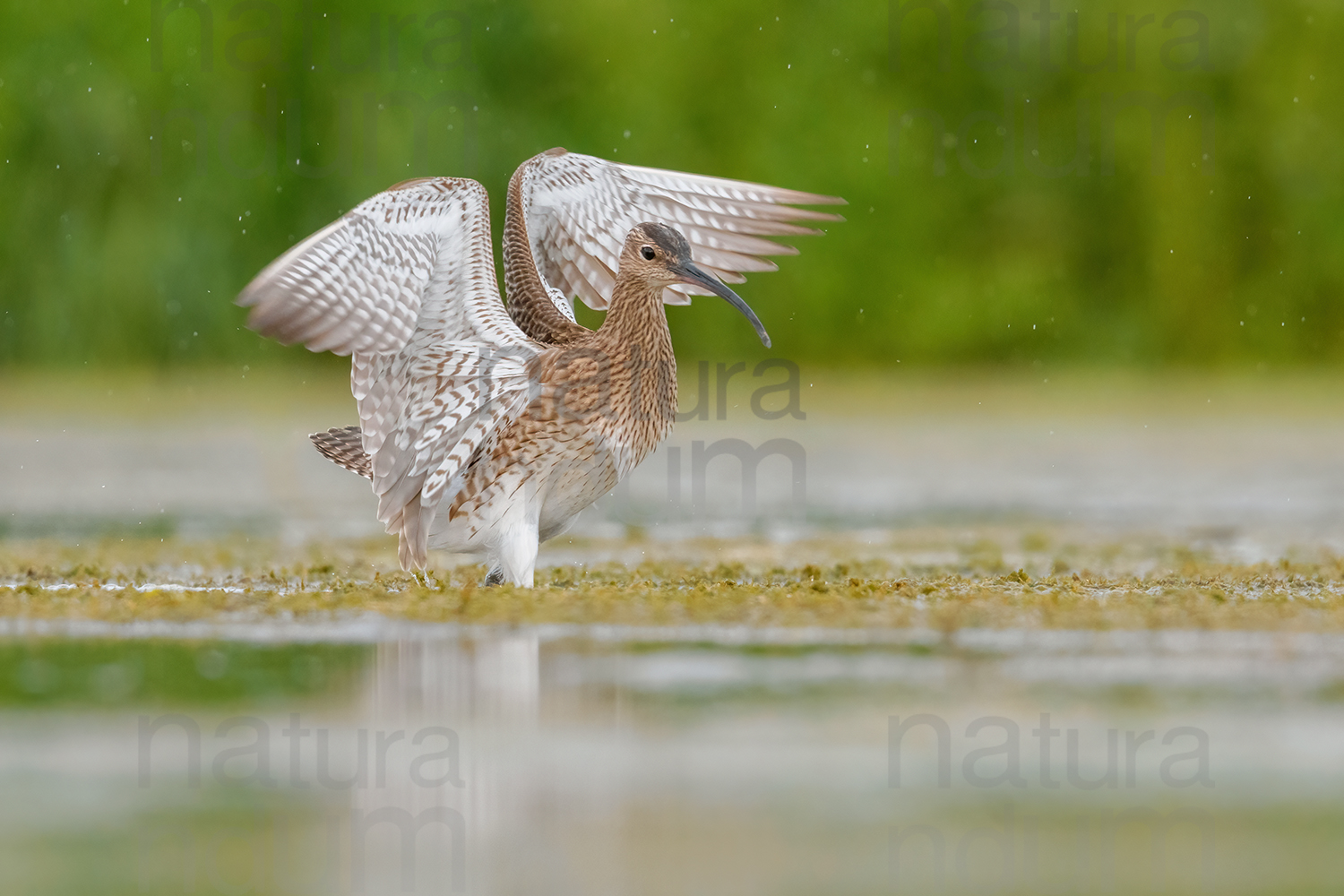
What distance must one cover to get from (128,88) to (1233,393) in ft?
37.8

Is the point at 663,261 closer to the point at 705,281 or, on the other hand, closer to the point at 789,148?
the point at 705,281

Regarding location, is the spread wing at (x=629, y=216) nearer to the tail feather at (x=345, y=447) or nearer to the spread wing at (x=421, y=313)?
the tail feather at (x=345, y=447)

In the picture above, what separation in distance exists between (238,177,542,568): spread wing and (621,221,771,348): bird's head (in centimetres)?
71

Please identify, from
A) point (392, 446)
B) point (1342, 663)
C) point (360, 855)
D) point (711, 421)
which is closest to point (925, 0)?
point (711, 421)

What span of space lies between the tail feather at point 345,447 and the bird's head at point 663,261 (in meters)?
1.35

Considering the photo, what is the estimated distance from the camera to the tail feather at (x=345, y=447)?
7.68 metres

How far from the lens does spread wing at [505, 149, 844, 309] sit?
8.30 m

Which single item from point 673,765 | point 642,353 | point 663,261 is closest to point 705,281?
point 663,261

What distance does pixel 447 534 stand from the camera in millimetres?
7141

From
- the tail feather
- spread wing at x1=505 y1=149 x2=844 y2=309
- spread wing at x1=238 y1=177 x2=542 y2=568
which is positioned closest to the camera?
spread wing at x1=238 y1=177 x2=542 y2=568

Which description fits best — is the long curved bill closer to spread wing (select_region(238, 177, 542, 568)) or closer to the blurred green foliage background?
spread wing (select_region(238, 177, 542, 568))

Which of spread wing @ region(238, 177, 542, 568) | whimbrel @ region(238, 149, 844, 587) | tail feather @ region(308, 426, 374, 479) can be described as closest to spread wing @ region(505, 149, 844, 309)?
whimbrel @ region(238, 149, 844, 587)

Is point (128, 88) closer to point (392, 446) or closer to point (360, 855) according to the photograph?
point (392, 446)

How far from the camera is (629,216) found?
332 inches
